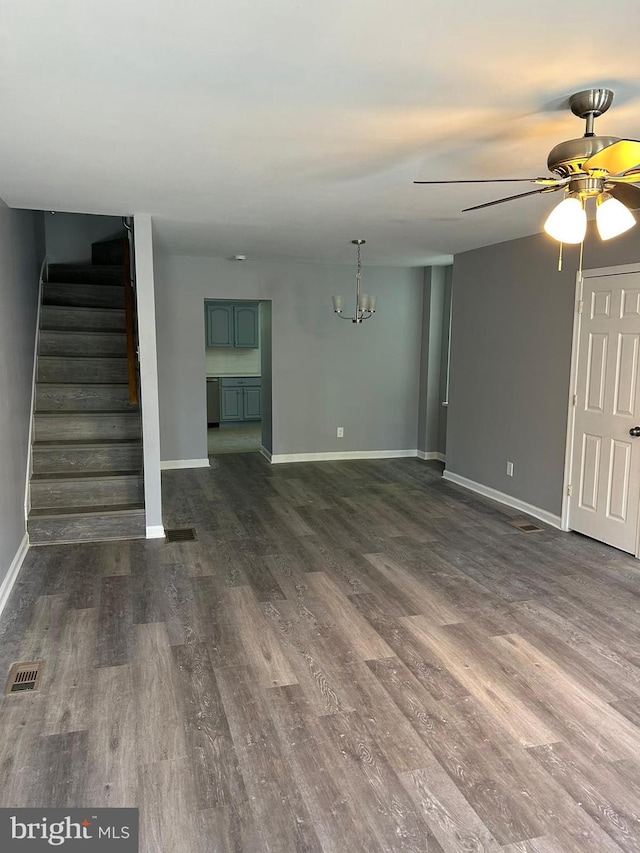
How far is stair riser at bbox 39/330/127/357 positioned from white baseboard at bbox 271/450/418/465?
2.34m

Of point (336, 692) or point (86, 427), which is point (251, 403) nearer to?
point (86, 427)

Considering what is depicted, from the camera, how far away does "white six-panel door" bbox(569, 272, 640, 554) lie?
13.2 feet

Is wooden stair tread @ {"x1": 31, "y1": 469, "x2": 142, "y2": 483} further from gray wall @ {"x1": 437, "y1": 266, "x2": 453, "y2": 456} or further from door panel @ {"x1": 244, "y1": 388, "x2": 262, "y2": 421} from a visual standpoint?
door panel @ {"x1": 244, "y1": 388, "x2": 262, "y2": 421}

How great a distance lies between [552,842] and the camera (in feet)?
5.78

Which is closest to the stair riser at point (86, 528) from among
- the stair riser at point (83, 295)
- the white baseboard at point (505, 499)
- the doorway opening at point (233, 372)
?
the stair riser at point (83, 295)

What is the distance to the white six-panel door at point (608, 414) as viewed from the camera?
403 cm

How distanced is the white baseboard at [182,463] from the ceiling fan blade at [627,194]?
5.28 meters

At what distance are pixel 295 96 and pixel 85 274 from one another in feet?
16.2

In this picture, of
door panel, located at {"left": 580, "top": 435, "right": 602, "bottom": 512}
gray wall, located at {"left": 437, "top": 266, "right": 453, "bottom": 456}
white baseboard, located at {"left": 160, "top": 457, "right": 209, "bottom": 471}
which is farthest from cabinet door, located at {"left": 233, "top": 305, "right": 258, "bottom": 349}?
door panel, located at {"left": 580, "top": 435, "right": 602, "bottom": 512}

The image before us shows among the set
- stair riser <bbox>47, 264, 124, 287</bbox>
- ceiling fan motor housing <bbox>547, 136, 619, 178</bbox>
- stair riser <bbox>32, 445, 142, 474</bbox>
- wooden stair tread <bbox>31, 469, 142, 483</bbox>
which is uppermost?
stair riser <bbox>47, 264, 124, 287</bbox>

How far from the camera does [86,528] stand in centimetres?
432

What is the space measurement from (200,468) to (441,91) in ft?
17.2

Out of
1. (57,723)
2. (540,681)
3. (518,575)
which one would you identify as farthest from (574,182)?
(57,723)

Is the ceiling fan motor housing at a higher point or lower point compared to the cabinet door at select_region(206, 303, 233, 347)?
higher
